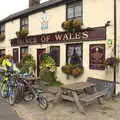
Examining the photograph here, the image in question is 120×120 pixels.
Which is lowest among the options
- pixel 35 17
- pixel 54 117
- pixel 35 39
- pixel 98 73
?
pixel 54 117

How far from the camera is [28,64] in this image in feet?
53.6

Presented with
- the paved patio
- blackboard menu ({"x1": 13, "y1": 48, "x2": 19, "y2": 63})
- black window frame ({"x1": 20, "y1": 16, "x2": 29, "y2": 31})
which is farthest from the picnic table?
blackboard menu ({"x1": 13, "y1": 48, "x2": 19, "y2": 63})

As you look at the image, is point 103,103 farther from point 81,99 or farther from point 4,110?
point 4,110

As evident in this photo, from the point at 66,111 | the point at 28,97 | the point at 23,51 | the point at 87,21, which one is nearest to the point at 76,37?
the point at 87,21

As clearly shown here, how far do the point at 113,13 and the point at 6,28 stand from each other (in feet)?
37.3

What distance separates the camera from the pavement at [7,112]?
7.60 metres

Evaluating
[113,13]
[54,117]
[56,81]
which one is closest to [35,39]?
[56,81]

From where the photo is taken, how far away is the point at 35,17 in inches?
655

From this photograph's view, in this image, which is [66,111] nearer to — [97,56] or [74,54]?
Answer: [97,56]

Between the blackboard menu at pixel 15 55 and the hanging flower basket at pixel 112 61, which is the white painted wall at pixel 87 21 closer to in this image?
the hanging flower basket at pixel 112 61

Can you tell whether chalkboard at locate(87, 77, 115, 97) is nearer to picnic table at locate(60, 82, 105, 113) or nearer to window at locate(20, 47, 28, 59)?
picnic table at locate(60, 82, 105, 113)

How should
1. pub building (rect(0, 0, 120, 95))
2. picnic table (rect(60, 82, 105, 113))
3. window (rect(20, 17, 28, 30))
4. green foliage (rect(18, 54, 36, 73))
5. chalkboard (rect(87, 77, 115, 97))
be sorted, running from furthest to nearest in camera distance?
window (rect(20, 17, 28, 30)) < green foliage (rect(18, 54, 36, 73)) < pub building (rect(0, 0, 120, 95)) < chalkboard (rect(87, 77, 115, 97)) < picnic table (rect(60, 82, 105, 113))

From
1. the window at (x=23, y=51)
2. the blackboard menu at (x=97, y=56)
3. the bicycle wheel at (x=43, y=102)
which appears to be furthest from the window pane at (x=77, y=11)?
the bicycle wheel at (x=43, y=102)

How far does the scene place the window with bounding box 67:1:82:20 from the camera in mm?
13312
